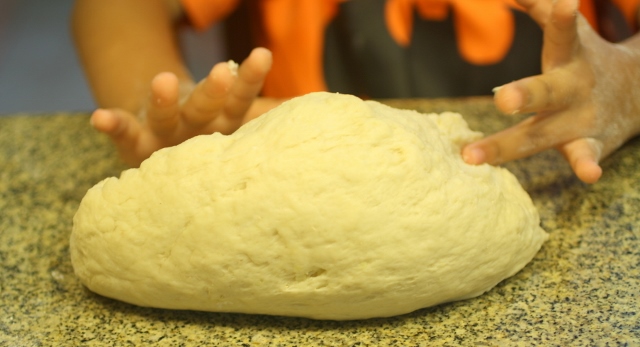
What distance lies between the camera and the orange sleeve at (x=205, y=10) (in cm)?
147

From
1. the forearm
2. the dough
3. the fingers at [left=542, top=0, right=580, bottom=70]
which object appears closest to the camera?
the dough

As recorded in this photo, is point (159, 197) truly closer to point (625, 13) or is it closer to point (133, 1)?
point (133, 1)

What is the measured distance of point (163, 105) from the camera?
103cm

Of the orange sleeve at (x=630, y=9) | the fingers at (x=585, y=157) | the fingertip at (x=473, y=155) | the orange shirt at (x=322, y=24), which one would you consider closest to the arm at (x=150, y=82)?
the orange shirt at (x=322, y=24)

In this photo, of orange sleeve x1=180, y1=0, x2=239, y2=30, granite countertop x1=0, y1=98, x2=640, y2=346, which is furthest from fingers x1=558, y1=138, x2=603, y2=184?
orange sleeve x1=180, y1=0, x2=239, y2=30

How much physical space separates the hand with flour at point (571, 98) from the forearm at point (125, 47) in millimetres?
763

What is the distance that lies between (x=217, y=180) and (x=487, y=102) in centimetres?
81

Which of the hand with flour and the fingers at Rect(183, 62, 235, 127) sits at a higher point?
the fingers at Rect(183, 62, 235, 127)

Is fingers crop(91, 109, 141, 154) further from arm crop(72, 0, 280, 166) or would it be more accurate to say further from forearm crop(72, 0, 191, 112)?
forearm crop(72, 0, 191, 112)

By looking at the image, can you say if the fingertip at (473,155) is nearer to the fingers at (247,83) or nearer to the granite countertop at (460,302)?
the granite countertop at (460,302)

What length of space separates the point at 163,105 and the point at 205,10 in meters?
0.53

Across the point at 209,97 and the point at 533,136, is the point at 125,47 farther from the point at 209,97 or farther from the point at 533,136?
the point at 533,136

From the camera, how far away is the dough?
750mm

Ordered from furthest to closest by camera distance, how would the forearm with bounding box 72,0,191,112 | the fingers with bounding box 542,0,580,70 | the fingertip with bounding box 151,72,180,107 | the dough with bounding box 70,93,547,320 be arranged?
the forearm with bounding box 72,0,191,112, the fingertip with bounding box 151,72,180,107, the fingers with bounding box 542,0,580,70, the dough with bounding box 70,93,547,320
